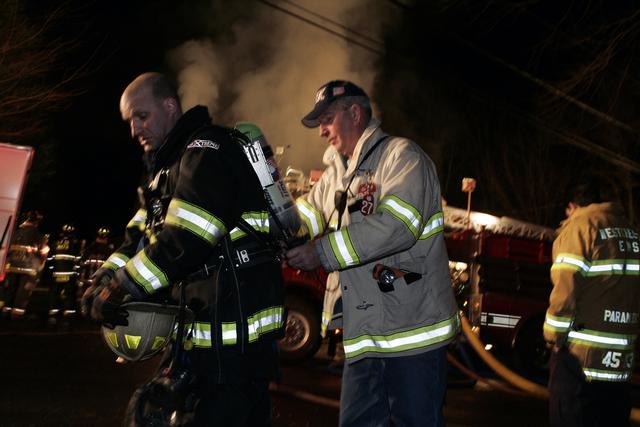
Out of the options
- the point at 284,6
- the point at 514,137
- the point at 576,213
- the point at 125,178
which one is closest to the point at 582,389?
the point at 576,213

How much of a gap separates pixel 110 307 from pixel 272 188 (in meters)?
0.80

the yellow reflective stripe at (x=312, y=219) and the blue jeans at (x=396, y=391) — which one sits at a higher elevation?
the yellow reflective stripe at (x=312, y=219)

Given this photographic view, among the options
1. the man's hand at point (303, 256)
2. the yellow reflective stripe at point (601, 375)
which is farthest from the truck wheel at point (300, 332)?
the man's hand at point (303, 256)

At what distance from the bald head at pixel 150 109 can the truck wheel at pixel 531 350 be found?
297 inches

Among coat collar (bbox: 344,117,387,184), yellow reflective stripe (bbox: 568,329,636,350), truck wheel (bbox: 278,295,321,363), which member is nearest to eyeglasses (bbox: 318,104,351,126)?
coat collar (bbox: 344,117,387,184)

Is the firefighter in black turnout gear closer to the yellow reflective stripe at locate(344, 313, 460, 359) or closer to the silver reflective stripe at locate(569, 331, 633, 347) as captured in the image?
the yellow reflective stripe at locate(344, 313, 460, 359)

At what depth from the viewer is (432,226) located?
344cm

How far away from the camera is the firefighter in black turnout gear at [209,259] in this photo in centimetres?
277

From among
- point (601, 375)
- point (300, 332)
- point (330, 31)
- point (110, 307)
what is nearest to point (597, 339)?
point (601, 375)

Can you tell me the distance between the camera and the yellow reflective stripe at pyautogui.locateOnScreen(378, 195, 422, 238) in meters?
3.20

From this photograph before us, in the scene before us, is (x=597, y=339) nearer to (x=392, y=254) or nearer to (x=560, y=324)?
(x=560, y=324)

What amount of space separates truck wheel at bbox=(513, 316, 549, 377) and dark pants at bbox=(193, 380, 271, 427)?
7.40 m

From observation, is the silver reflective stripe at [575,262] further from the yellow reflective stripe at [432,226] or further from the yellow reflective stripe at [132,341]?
the yellow reflective stripe at [132,341]

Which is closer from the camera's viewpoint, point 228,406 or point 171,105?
point 228,406
